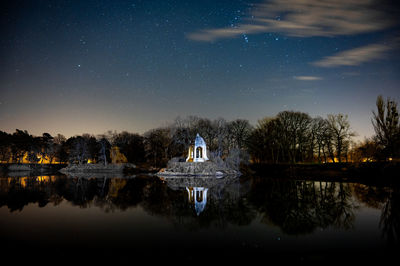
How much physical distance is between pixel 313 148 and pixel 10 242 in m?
58.4

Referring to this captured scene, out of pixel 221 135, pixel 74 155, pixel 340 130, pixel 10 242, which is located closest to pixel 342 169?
pixel 340 130

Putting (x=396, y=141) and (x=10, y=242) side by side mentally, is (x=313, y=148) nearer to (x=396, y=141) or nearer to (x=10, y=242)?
(x=396, y=141)

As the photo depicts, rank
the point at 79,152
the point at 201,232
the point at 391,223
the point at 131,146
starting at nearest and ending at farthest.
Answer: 1. the point at 201,232
2. the point at 391,223
3. the point at 79,152
4. the point at 131,146

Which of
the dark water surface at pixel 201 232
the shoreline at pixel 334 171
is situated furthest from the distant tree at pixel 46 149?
the dark water surface at pixel 201 232

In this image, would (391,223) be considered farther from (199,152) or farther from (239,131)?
(239,131)

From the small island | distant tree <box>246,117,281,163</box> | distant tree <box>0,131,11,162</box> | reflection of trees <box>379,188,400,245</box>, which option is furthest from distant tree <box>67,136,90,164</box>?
reflection of trees <box>379,188,400,245</box>

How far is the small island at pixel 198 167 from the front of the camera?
4169cm

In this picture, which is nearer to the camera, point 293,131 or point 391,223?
point 391,223

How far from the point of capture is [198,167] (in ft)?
139

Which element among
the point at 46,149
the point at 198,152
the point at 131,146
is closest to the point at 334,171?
the point at 198,152

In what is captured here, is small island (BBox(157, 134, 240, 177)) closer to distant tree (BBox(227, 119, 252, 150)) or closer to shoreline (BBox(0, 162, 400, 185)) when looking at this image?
shoreline (BBox(0, 162, 400, 185))

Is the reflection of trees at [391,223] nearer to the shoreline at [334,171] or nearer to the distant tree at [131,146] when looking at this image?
the shoreline at [334,171]

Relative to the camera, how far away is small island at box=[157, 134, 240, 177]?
41.7 meters

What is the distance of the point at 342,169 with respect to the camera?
4566 centimetres
